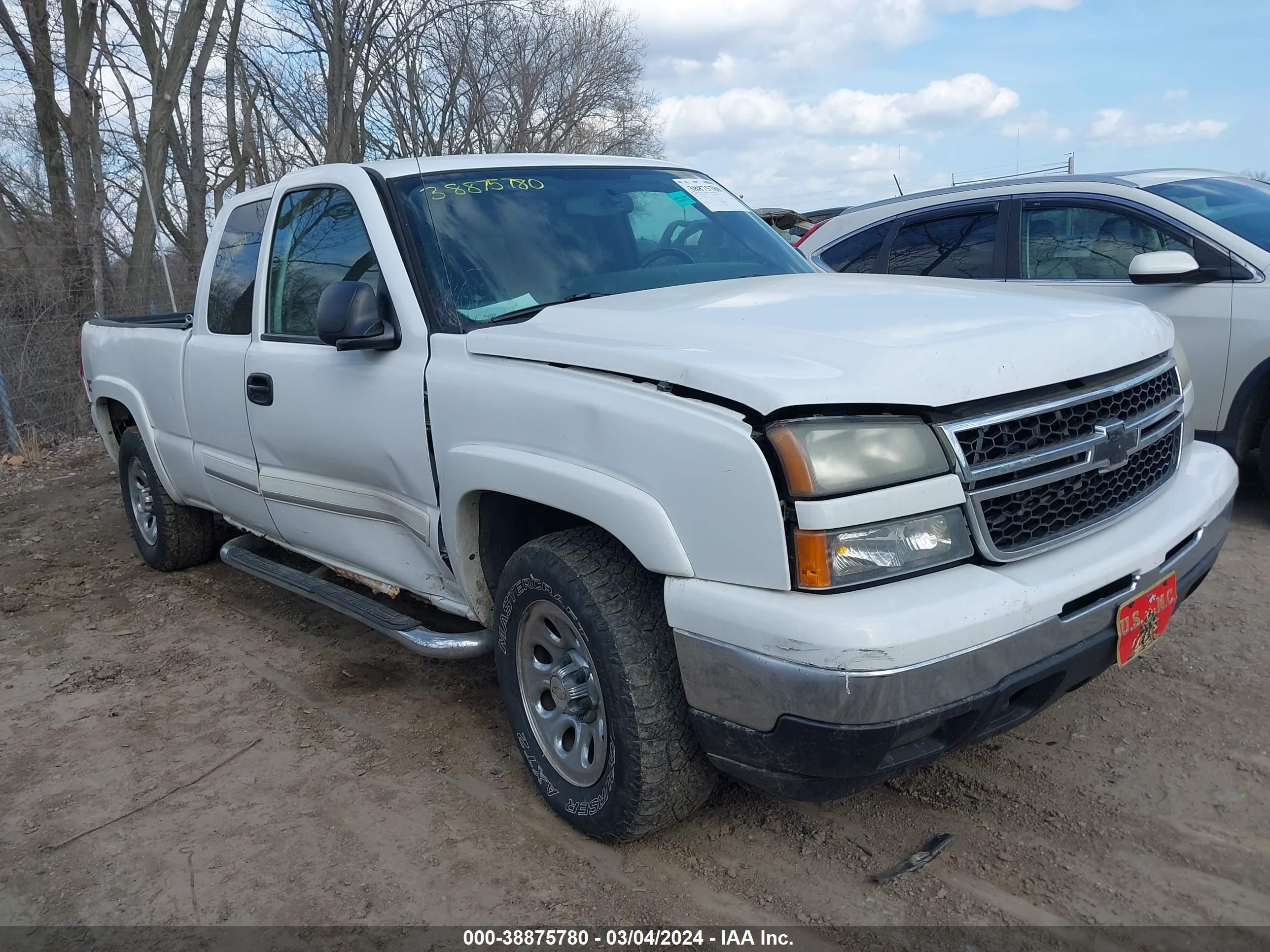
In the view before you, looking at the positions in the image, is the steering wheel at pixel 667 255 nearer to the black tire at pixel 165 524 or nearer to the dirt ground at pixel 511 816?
the dirt ground at pixel 511 816

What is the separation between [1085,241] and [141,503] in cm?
546

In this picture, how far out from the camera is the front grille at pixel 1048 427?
2283mm

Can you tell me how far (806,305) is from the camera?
2.83 meters

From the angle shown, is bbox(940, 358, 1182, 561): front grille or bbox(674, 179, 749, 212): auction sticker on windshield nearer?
bbox(940, 358, 1182, 561): front grille

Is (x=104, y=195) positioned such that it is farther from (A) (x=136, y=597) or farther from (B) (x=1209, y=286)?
(B) (x=1209, y=286)

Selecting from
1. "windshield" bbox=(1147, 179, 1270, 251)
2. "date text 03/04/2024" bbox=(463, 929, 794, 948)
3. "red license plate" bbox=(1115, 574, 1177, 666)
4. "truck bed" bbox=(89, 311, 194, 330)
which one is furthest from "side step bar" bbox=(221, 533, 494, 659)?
"windshield" bbox=(1147, 179, 1270, 251)

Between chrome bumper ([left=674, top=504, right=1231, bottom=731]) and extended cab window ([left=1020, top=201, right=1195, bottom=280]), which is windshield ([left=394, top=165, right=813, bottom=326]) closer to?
chrome bumper ([left=674, top=504, right=1231, bottom=731])

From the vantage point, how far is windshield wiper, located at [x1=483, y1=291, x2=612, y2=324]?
3162mm

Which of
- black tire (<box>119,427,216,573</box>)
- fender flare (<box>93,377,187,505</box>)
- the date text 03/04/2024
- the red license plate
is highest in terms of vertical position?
fender flare (<box>93,377,187,505</box>)

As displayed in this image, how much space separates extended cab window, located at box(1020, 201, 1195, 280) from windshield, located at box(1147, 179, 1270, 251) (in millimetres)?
217

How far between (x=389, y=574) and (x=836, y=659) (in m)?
2.03

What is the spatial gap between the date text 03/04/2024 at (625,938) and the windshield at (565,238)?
1753 millimetres

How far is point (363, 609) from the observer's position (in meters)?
3.70

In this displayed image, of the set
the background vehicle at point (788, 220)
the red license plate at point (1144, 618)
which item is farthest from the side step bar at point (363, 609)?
the background vehicle at point (788, 220)
